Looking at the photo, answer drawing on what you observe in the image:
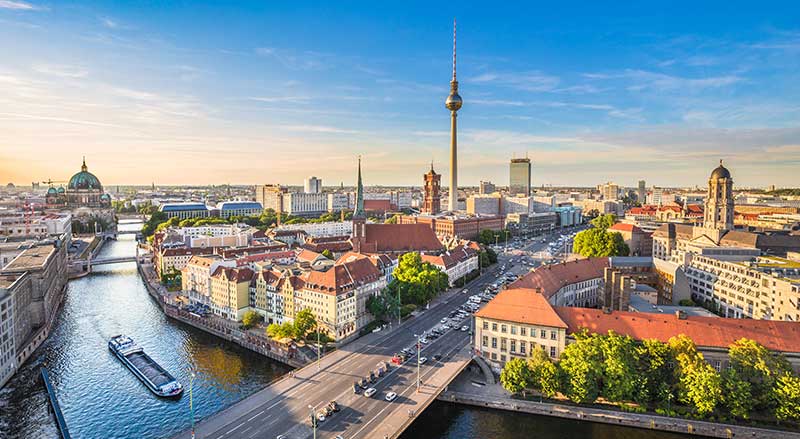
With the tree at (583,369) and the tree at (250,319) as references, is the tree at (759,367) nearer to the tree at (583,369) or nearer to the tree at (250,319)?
the tree at (583,369)

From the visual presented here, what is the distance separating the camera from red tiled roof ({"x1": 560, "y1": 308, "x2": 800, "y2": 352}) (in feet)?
147

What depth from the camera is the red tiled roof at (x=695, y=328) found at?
4491 centimetres

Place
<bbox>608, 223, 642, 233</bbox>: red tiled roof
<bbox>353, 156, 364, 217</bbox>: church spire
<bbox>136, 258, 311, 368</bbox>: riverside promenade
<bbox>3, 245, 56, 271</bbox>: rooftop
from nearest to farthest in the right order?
<bbox>136, 258, 311, 368</bbox>: riverside promenade → <bbox>3, 245, 56, 271</bbox>: rooftop → <bbox>353, 156, 364, 217</bbox>: church spire → <bbox>608, 223, 642, 233</bbox>: red tiled roof

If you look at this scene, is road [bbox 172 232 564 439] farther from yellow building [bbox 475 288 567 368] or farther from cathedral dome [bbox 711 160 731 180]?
cathedral dome [bbox 711 160 731 180]

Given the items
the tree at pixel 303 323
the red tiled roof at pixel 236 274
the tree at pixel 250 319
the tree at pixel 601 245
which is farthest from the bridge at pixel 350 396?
the tree at pixel 601 245

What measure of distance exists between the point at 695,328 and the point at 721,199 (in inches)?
2981

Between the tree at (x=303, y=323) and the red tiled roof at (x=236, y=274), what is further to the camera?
the red tiled roof at (x=236, y=274)

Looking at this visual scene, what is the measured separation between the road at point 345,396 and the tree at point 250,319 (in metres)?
18.1

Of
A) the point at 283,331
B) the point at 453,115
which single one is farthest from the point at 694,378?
the point at 453,115

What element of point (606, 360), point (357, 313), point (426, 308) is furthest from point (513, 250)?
point (606, 360)

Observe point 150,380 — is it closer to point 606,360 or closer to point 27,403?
point 27,403

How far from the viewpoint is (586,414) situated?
44094 mm

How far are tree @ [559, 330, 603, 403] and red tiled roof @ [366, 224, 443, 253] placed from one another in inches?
2822

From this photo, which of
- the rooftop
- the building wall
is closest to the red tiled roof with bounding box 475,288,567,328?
the building wall
